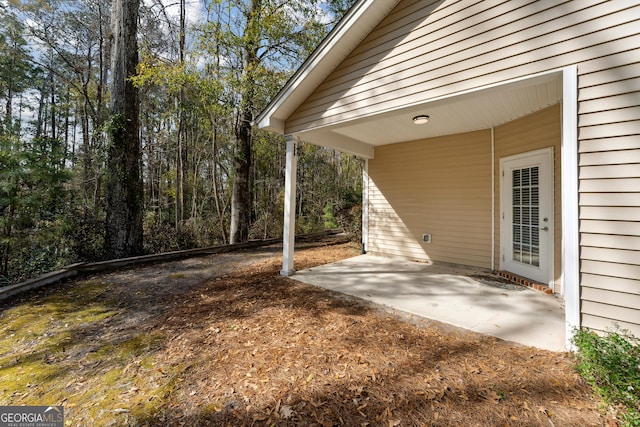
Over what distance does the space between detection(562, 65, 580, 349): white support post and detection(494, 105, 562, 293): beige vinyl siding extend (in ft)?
5.54

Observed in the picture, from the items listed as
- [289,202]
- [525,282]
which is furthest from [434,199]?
[289,202]

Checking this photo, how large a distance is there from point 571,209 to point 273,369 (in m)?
2.87

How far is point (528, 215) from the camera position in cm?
424

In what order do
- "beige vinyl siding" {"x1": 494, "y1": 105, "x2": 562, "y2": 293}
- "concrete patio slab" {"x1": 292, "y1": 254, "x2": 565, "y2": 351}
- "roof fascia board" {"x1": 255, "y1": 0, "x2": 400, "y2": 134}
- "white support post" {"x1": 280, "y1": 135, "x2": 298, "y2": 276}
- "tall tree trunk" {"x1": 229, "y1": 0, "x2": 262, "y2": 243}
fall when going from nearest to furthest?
"concrete patio slab" {"x1": 292, "y1": 254, "x2": 565, "y2": 351}, "roof fascia board" {"x1": 255, "y1": 0, "x2": 400, "y2": 134}, "beige vinyl siding" {"x1": 494, "y1": 105, "x2": 562, "y2": 293}, "white support post" {"x1": 280, "y1": 135, "x2": 298, "y2": 276}, "tall tree trunk" {"x1": 229, "y1": 0, "x2": 262, "y2": 243}

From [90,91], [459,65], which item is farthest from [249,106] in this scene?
[90,91]

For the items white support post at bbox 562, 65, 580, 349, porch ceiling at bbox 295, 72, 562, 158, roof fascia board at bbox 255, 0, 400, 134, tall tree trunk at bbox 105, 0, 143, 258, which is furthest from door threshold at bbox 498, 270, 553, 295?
tall tree trunk at bbox 105, 0, 143, 258

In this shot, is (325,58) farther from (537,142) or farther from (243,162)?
(243,162)

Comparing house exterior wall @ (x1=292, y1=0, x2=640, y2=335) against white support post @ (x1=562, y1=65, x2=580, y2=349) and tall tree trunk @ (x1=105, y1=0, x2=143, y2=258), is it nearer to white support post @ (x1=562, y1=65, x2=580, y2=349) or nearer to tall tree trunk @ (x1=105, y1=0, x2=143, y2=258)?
white support post @ (x1=562, y1=65, x2=580, y2=349)

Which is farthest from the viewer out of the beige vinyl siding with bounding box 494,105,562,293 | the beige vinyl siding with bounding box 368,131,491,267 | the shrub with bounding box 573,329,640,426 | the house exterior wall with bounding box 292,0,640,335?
the beige vinyl siding with bounding box 368,131,491,267

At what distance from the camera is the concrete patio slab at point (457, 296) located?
275 cm

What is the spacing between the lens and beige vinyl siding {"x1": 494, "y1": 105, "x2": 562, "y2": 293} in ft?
11.9
